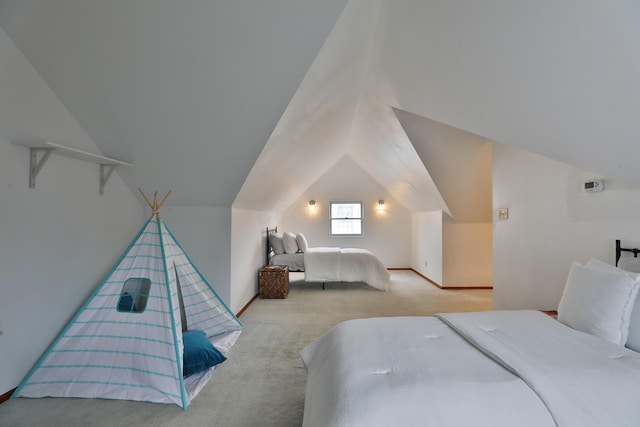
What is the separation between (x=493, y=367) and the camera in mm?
1447

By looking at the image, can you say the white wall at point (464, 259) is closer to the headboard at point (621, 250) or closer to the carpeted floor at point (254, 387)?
the carpeted floor at point (254, 387)

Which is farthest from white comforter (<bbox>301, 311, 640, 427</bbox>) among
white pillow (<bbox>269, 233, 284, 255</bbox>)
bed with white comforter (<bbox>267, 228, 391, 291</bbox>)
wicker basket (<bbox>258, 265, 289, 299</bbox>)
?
white pillow (<bbox>269, 233, 284, 255</bbox>)

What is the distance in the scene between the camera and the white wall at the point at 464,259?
5512 millimetres

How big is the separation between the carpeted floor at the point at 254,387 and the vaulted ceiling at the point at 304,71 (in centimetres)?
175

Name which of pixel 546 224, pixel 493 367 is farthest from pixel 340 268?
pixel 493 367

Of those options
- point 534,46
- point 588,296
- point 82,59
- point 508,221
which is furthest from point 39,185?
point 508,221

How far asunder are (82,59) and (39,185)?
3.26ft

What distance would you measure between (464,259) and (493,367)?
446cm

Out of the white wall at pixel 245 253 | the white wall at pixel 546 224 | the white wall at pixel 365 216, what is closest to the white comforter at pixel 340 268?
the white wall at pixel 245 253

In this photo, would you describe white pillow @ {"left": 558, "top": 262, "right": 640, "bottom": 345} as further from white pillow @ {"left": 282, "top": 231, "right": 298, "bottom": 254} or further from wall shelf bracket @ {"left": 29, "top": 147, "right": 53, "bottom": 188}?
white pillow @ {"left": 282, "top": 231, "right": 298, "bottom": 254}

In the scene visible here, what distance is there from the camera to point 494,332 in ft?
6.04

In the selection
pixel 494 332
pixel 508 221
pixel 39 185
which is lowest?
pixel 494 332

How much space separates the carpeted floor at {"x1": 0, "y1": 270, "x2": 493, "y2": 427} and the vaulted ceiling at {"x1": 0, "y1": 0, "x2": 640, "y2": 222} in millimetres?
1754

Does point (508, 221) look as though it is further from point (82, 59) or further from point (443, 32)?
point (82, 59)
